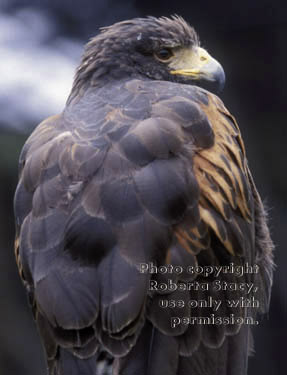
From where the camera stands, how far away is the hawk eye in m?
3.62

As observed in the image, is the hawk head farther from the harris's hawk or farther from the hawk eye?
the harris's hawk

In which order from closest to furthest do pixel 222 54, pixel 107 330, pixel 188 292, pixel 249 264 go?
pixel 107 330 → pixel 188 292 → pixel 249 264 → pixel 222 54

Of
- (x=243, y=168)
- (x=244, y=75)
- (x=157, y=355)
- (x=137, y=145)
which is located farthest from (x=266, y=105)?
(x=157, y=355)

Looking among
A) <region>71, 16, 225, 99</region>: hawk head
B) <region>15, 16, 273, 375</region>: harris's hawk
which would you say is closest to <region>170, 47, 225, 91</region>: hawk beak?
<region>71, 16, 225, 99</region>: hawk head

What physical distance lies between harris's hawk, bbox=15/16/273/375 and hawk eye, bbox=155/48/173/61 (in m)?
0.46

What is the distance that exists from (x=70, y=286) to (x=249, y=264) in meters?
0.93

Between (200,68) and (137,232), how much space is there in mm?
1418

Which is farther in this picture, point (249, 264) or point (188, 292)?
point (249, 264)

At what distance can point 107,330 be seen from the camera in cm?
246

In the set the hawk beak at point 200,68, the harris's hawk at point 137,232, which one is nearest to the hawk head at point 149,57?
the hawk beak at point 200,68

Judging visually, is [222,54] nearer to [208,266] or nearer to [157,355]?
[208,266]

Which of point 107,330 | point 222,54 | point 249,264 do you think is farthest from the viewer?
point 222,54

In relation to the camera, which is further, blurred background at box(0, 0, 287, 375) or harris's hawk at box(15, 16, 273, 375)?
blurred background at box(0, 0, 287, 375)

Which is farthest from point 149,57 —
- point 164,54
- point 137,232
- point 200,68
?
point 137,232
